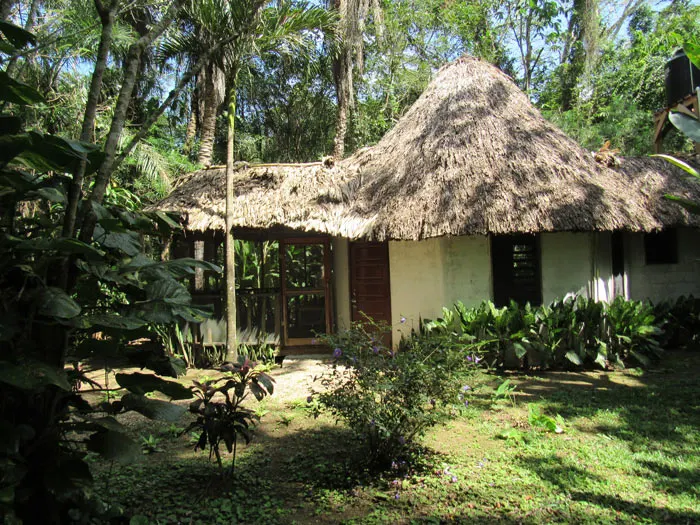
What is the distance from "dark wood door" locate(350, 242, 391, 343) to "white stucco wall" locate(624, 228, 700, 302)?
414 cm

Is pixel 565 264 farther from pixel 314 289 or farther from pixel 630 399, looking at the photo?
pixel 314 289

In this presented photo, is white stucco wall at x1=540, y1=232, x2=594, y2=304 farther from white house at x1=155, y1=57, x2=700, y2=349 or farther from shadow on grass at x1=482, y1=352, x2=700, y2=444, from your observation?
shadow on grass at x1=482, y1=352, x2=700, y2=444

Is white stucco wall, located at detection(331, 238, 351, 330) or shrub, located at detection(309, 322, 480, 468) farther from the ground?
white stucco wall, located at detection(331, 238, 351, 330)

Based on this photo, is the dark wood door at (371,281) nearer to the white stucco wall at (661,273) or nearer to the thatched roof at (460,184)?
the thatched roof at (460,184)

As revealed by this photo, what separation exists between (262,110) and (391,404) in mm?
17841

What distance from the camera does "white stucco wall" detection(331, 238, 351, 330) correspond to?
8.48 m

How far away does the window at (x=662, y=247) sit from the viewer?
8375 mm

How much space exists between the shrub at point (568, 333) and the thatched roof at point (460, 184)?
1150 mm

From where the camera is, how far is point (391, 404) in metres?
3.12

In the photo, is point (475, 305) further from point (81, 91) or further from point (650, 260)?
point (81, 91)

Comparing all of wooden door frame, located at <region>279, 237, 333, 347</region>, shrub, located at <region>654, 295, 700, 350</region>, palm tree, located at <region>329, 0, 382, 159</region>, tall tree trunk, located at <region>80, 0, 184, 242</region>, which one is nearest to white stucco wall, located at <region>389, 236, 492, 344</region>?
wooden door frame, located at <region>279, 237, 333, 347</region>

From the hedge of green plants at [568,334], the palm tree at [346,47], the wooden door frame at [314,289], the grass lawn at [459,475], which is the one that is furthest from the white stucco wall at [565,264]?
the palm tree at [346,47]

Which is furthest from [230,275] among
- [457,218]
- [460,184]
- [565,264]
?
[565,264]

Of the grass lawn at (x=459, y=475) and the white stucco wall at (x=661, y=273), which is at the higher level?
the white stucco wall at (x=661, y=273)
